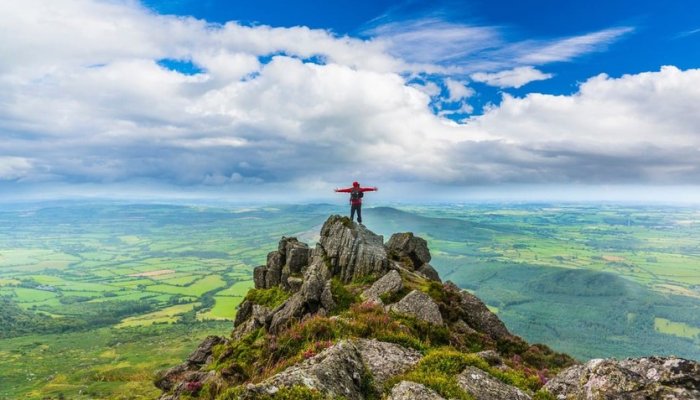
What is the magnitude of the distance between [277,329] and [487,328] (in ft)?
56.6

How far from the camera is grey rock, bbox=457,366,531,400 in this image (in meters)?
16.3

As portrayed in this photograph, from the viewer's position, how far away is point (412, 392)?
14602mm

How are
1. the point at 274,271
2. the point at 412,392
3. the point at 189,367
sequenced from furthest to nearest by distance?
the point at 274,271 < the point at 189,367 < the point at 412,392

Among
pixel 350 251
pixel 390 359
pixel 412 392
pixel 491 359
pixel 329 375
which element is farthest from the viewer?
pixel 350 251

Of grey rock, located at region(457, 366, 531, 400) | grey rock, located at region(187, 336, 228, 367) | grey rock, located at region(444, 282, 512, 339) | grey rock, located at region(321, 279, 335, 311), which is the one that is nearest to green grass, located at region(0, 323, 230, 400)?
grey rock, located at region(187, 336, 228, 367)

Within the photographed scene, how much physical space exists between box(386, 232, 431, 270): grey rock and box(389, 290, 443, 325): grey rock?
26157mm

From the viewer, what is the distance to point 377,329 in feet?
75.5

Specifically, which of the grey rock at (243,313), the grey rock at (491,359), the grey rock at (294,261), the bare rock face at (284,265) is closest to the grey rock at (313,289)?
the grey rock at (491,359)

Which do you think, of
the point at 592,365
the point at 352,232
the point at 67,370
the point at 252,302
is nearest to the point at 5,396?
the point at 67,370

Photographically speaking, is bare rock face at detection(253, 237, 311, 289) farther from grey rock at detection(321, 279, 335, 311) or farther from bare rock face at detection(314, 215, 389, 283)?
grey rock at detection(321, 279, 335, 311)

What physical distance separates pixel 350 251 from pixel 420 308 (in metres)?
18.5

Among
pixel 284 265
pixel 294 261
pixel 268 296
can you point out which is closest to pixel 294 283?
pixel 268 296

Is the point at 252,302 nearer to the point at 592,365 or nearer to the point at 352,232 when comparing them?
the point at 352,232

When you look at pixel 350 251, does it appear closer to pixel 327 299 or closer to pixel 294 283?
pixel 294 283
